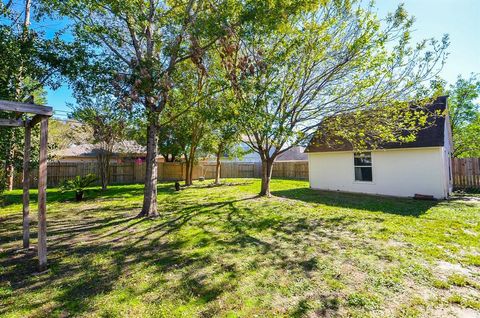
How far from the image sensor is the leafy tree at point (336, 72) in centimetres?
772

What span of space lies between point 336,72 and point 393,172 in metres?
5.83

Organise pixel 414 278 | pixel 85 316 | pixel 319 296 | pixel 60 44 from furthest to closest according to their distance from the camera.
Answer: pixel 60 44, pixel 414 278, pixel 319 296, pixel 85 316

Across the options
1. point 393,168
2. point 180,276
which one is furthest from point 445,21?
point 180,276

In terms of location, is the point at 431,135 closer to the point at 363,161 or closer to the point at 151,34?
the point at 363,161

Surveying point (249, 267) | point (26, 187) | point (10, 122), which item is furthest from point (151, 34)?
point (249, 267)

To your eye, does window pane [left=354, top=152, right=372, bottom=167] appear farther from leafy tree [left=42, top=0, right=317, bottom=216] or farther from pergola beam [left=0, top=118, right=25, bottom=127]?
pergola beam [left=0, top=118, right=25, bottom=127]

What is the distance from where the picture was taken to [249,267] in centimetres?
399

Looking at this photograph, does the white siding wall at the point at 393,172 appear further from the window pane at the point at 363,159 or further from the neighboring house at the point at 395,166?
the window pane at the point at 363,159

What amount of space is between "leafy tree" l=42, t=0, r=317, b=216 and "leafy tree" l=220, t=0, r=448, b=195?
68cm

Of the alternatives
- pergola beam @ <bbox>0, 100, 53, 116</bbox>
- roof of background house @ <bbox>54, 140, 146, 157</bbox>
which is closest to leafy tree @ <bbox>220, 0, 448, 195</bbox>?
pergola beam @ <bbox>0, 100, 53, 116</bbox>

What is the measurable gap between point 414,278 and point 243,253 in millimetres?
2615

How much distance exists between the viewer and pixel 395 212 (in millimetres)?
8117

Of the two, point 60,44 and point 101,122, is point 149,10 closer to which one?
point 60,44

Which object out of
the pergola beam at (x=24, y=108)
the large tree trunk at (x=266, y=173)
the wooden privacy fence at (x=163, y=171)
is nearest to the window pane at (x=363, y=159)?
the large tree trunk at (x=266, y=173)
